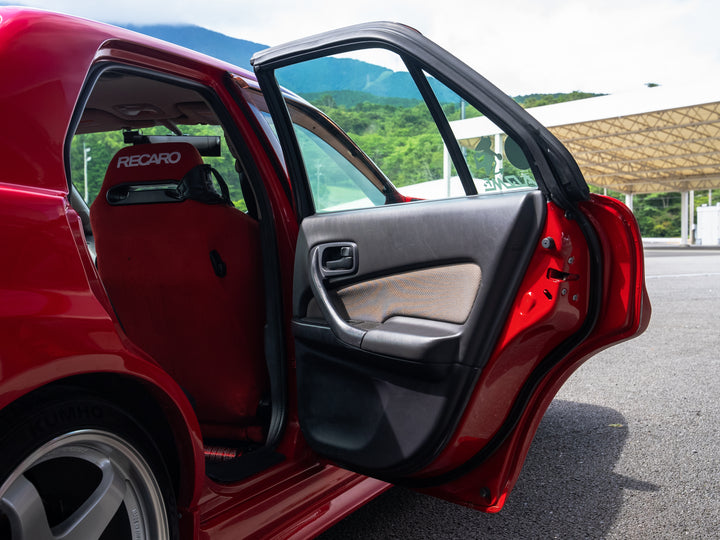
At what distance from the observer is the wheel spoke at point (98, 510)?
1.34 m

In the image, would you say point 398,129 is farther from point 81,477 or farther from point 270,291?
point 81,477

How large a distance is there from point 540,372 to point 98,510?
1233mm

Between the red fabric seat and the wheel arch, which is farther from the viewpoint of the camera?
the red fabric seat

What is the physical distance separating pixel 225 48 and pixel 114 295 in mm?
1043

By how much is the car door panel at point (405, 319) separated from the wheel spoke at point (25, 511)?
37.2 inches

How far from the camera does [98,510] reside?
4.55 feet

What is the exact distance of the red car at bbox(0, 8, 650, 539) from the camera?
1338mm

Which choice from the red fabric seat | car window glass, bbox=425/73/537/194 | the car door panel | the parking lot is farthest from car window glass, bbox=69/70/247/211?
the parking lot

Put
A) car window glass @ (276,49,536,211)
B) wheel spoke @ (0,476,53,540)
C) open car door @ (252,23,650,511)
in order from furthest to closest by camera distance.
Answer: car window glass @ (276,49,536,211) < open car door @ (252,23,650,511) < wheel spoke @ (0,476,53,540)

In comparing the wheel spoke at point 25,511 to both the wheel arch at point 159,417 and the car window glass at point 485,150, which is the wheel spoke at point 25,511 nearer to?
the wheel arch at point 159,417

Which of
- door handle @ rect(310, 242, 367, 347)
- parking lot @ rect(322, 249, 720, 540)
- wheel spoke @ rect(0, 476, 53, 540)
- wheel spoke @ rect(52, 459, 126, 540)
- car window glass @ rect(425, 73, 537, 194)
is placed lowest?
parking lot @ rect(322, 249, 720, 540)

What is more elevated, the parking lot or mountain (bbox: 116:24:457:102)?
mountain (bbox: 116:24:457:102)

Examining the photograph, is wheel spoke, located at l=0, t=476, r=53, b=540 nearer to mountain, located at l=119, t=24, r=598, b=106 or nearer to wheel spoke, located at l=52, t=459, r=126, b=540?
wheel spoke, located at l=52, t=459, r=126, b=540

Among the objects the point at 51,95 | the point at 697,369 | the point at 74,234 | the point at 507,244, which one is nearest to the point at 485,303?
the point at 507,244
